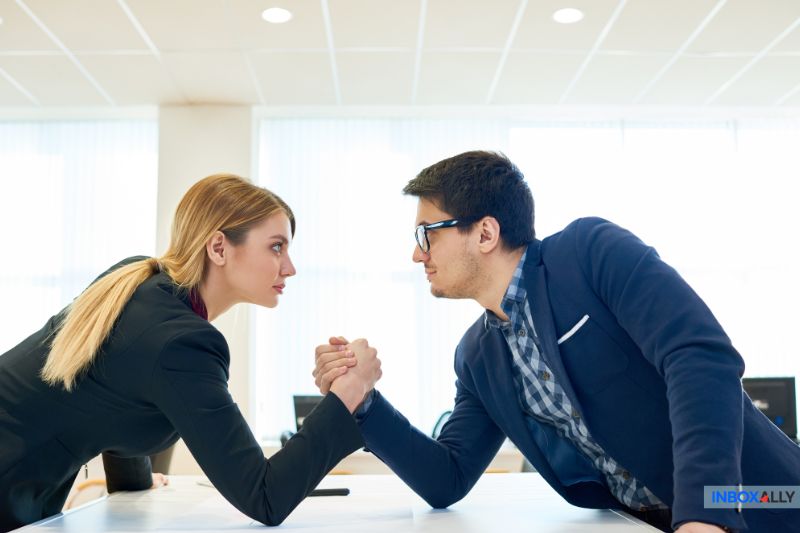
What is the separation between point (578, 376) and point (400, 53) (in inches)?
167

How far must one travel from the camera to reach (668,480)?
146 centimetres

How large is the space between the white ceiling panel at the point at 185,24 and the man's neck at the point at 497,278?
348 cm

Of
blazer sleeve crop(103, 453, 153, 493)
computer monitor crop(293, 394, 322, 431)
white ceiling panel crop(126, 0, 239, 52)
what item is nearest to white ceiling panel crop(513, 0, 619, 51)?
white ceiling panel crop(126, 0, 239, 52)

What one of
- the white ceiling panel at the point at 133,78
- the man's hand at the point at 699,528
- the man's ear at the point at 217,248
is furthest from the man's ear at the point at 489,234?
the white ceiling panel at the point at 133,78

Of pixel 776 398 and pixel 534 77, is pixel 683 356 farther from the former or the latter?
pixel 534 77

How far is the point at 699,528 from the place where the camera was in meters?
1.12

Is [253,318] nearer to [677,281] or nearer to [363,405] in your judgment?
[363,405]

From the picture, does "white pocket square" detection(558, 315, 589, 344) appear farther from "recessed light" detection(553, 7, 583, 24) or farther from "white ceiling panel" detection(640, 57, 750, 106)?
"white ceiling panel" detection(640, 57, 750, 106)

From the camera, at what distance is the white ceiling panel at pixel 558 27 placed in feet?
15.5

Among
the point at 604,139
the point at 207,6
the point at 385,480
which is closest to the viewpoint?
the point at 385,480

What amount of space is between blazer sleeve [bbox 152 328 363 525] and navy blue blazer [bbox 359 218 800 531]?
225mm

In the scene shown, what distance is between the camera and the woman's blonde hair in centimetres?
151

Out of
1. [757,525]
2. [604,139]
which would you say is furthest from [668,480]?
[604,139]

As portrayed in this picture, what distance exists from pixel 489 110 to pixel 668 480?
5334mm
